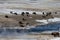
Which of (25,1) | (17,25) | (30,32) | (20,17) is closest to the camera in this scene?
(30,32)

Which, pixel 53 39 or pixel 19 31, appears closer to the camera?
pixel 53 39

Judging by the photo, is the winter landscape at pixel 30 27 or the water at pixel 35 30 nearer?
the winter landscape at pixel 30 27

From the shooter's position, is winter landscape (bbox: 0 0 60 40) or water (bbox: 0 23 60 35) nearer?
winter landscape (bbox: 0 0 60 40)

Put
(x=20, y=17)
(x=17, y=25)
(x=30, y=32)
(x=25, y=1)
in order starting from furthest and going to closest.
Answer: (x=25, y=1) < (x=20, y=17) < (x=17, y=25) < (x=30, y=32)

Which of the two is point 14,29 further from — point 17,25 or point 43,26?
point 43,26

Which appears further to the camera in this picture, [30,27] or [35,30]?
[30,27]

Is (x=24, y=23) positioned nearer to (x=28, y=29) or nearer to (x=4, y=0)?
(x=28, y=29)

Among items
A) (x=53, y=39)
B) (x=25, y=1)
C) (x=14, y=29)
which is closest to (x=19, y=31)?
(x=14, y=29)

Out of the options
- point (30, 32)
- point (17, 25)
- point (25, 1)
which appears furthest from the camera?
point (25, 1)

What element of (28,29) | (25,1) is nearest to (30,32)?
(28,29)
